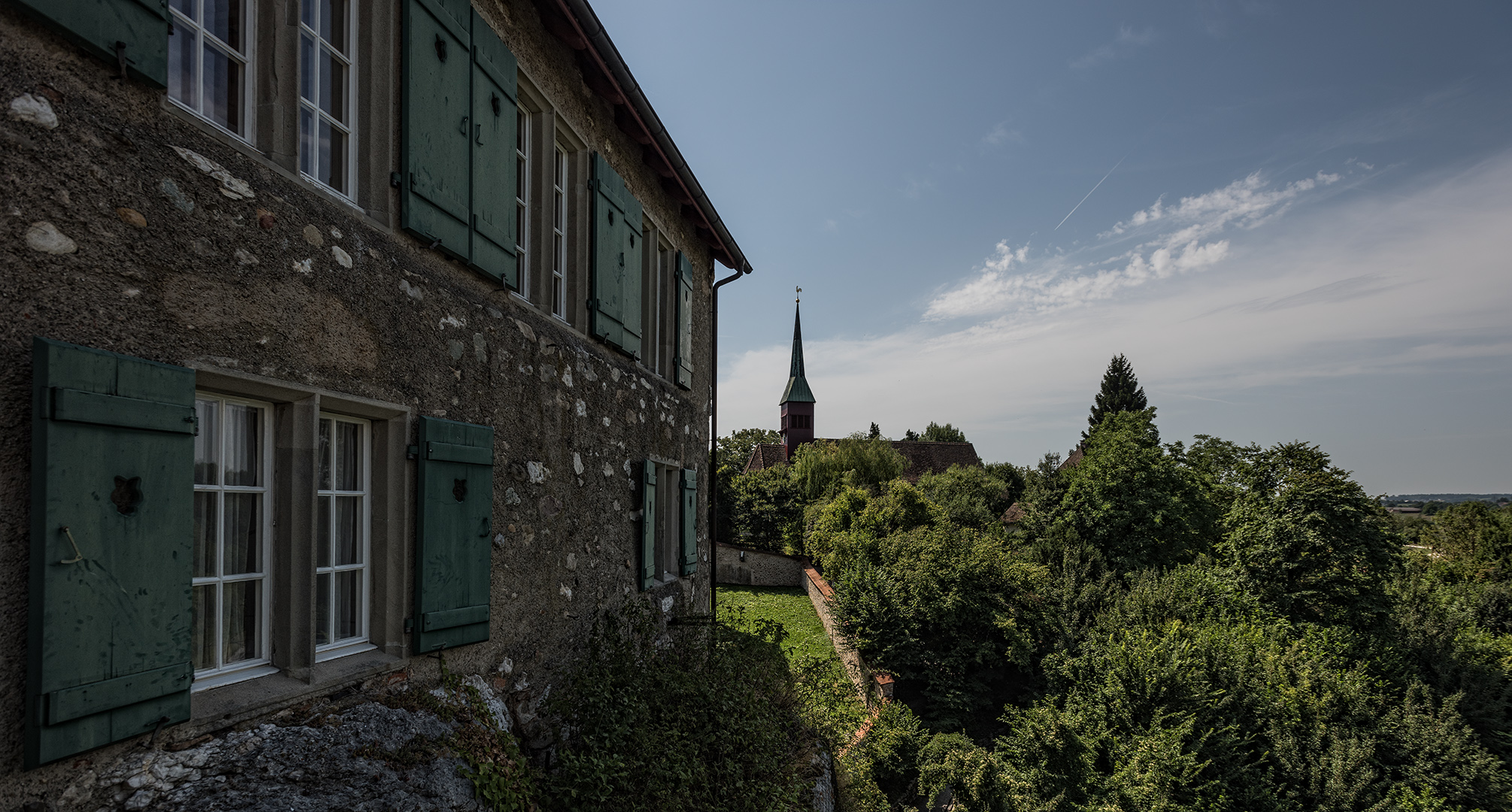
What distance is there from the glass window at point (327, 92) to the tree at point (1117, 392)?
5458 cm

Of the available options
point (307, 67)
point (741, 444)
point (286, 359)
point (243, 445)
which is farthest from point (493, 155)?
point (741, 444)

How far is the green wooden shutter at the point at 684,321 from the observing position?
774 centimetres

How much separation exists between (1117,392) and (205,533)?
188ft

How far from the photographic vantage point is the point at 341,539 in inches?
126

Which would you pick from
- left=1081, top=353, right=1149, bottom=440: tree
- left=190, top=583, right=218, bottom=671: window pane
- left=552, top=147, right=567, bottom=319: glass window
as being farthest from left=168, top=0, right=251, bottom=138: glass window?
left=1081, top=353, right=1149, bottom=440: tree

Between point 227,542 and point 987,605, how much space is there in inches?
545

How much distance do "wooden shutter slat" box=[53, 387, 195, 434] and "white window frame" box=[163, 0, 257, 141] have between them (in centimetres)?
102

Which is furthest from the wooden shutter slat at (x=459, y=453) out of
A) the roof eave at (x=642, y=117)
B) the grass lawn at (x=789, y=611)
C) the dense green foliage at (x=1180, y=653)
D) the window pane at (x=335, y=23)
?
the grass lawn at (x=789, y=611)

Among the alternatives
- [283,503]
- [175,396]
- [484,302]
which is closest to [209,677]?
[283,503]

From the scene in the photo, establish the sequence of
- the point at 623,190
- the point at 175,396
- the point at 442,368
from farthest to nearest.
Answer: the point at 623,190 < the point at 442,368 < the point at 175,396

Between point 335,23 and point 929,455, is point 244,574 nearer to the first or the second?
point 335,23

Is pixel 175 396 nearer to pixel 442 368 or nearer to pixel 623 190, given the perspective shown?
pixel 442 368

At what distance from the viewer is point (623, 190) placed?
608 centimetres

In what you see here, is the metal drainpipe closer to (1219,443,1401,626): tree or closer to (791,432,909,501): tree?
(1219,443,1401,626): tree
